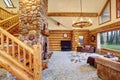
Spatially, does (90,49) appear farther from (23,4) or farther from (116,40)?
(23,4)

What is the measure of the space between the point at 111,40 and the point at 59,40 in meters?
6.34

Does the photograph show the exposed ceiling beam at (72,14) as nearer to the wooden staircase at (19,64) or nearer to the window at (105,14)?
the window at (105,14)

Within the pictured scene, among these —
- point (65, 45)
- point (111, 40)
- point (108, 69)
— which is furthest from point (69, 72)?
point (65, 45)

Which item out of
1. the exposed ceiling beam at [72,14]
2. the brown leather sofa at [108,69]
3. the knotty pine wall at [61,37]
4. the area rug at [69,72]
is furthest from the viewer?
the knotty pine wall at [61,37]

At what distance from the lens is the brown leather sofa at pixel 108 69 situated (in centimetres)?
369

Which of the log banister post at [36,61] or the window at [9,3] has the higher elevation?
the window at [9,3]

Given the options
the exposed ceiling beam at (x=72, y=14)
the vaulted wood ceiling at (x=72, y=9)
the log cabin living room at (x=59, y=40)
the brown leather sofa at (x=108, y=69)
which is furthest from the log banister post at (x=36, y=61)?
the exposed ceiling beam at (x=72, y=14)

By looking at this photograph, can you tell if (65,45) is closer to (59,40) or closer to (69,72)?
(59,40)

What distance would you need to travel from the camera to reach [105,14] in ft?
35.4

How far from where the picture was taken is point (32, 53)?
10.9ft

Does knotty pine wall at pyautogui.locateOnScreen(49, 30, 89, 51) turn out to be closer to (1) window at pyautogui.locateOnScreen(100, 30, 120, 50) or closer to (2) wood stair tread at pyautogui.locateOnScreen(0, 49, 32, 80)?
(1) window at pyautogui.locateOnScreen(100, 30, 120, 50)

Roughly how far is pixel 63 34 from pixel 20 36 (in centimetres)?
994

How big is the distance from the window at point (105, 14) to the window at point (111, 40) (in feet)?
3.50

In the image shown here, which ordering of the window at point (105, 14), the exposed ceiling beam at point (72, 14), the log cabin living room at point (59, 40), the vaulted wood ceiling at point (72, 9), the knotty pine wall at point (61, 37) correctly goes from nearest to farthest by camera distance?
the log cabin living room at point (59, 40) < the window at point (105, 14) < the vaulted wood ceiling at point (72, 9) < the exposed ceiling beam at point (72, 14) < the knotty pine wall at point (61, 37)
